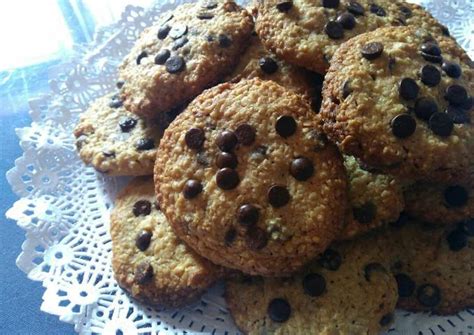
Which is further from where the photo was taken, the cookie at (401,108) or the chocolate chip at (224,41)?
the chocolate chip at (224,41)

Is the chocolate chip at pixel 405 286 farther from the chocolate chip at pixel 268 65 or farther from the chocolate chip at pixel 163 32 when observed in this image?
the chocolate chip at pixel 163 32

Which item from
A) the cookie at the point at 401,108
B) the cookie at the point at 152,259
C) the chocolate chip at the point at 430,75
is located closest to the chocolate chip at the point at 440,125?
the cookie at the point at 401,108

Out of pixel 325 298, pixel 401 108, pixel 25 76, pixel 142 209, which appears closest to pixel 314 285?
pixel 325 298

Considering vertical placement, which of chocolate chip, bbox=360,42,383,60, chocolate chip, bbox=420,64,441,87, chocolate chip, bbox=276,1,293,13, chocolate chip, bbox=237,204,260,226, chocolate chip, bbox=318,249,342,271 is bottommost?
chocolate chip, bbox=318,249,342,271

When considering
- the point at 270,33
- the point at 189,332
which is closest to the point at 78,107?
→ the point at 270,33

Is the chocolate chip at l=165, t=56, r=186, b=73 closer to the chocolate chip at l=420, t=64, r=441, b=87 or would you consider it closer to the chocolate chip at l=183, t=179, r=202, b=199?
the chocolate chip at l=183, t=179, r=202, b=199

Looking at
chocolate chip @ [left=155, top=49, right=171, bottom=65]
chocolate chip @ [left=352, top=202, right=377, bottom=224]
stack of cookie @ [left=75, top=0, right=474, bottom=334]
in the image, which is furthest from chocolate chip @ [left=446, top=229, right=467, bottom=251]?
chocolate chip @ [left=155, top=49, right=171, bottom=65]

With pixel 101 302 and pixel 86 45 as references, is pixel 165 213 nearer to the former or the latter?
pixel 101 302
